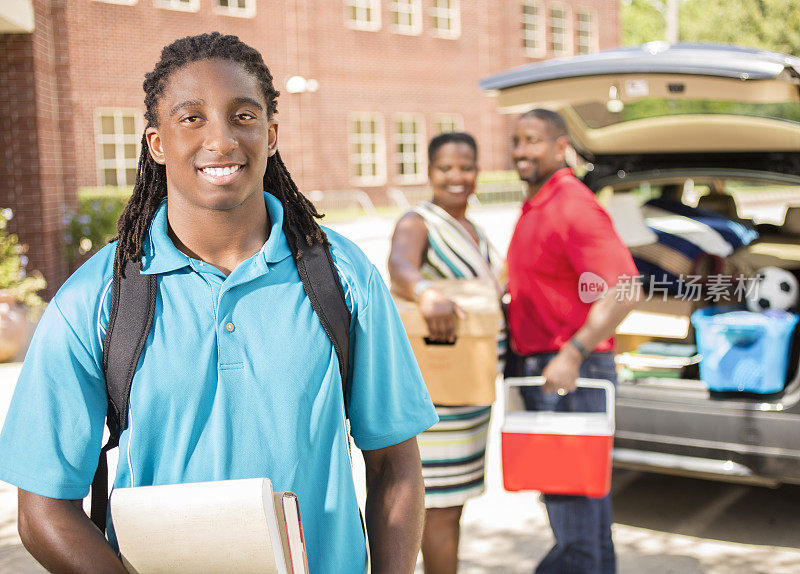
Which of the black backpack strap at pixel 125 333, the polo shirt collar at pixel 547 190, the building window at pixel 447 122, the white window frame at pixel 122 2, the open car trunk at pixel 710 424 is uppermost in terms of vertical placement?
the white window frame at pixel 122 2

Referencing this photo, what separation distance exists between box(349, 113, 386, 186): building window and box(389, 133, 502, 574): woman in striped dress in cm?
2208

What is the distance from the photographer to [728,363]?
4637mm

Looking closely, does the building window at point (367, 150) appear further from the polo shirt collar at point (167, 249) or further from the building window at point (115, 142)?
the polo shirt collar at point (167, 249)

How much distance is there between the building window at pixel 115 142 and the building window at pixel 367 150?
6.32 meters

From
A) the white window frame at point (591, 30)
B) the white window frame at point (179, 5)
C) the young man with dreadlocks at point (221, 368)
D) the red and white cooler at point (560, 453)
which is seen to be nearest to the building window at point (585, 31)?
the white window frame at point (591, 30)

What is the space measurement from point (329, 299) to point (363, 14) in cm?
2510

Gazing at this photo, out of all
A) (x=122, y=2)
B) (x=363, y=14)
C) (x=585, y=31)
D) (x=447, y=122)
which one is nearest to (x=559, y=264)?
(x=122, y=2)

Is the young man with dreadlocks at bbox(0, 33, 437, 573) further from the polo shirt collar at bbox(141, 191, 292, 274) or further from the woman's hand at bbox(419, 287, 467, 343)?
the woman's hand at bbox(419, 287, 467, 343)

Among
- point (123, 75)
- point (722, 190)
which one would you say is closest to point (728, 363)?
point (722, 190)

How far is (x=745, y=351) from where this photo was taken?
4645mm

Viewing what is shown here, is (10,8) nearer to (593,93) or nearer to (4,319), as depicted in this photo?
(4,319)

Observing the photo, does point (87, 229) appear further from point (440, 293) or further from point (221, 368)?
point (221, 368)

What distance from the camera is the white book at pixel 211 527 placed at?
1477 millimetres

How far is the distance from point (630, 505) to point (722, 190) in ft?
7.78
